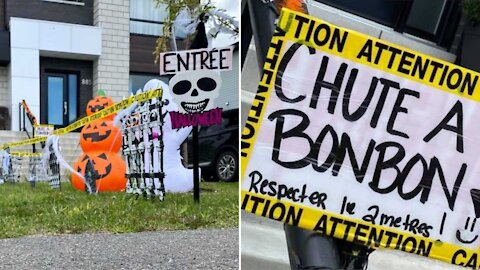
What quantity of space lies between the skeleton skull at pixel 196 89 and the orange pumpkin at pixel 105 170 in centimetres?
288

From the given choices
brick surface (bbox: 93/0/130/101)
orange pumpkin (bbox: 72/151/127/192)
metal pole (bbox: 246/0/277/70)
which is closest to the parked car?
orange pumpkin (bbox: 72/151/127/192)

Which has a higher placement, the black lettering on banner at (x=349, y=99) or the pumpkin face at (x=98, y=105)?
the black lettering on banner at (x=349, y=99)

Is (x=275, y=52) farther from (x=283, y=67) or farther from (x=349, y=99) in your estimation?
(x=349, y=99)

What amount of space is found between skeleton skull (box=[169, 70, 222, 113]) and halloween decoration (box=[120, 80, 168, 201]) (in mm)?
737

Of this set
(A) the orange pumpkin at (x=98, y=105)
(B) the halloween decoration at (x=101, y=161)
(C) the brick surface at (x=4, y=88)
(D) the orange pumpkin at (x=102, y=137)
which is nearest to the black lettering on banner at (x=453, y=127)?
(B) the halloween decoration at (x=101, y=161)

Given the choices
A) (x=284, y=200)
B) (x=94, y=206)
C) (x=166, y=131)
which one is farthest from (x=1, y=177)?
(x=284, y=200)

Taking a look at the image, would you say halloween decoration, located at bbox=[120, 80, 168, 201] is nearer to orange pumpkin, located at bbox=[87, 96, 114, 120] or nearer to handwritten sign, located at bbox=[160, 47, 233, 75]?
handwritten sign, located at bbox=[160, 47, 233, 75]

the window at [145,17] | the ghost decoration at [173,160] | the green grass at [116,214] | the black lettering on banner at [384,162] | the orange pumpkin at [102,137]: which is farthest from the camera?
the window at [145,17]

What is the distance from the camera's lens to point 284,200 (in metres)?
1.51

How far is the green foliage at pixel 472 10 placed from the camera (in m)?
5.34

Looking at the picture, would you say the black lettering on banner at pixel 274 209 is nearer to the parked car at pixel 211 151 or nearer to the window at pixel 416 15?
the window at pixel 416 15

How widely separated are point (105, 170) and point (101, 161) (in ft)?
0.69

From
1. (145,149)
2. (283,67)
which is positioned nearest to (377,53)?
(283,67)

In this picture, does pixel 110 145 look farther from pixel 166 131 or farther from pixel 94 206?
pixel 94 206
